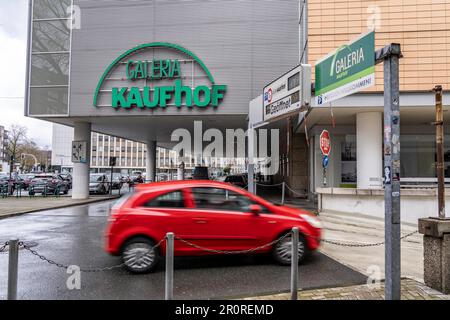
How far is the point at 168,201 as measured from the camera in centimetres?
634

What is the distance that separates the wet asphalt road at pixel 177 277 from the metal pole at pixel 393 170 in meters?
1.38

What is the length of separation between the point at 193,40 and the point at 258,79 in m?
4.16

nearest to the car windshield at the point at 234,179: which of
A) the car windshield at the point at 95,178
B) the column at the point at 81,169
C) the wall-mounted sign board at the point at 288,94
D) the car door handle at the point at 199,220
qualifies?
the column at the point at 81,169

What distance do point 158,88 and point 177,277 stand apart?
46.0 feet

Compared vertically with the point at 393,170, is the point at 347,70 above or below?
above

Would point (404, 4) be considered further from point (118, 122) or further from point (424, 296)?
point (118, 122)

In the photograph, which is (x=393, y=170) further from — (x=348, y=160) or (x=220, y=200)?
(x=348, y=160)

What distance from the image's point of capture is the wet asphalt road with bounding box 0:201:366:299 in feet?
17.0

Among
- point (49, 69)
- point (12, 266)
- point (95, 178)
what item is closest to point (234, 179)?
point (95, 178)

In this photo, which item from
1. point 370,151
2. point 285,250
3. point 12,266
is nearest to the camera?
point 12,266

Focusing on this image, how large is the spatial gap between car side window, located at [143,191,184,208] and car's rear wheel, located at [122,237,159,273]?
25.0 inches

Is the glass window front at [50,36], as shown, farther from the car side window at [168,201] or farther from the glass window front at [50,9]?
the car side window at [168,201]

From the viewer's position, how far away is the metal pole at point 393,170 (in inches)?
166

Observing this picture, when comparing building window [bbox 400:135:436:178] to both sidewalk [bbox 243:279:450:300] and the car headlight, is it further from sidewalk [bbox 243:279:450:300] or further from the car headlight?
sidewalk [bbox 243:279:450:300]
